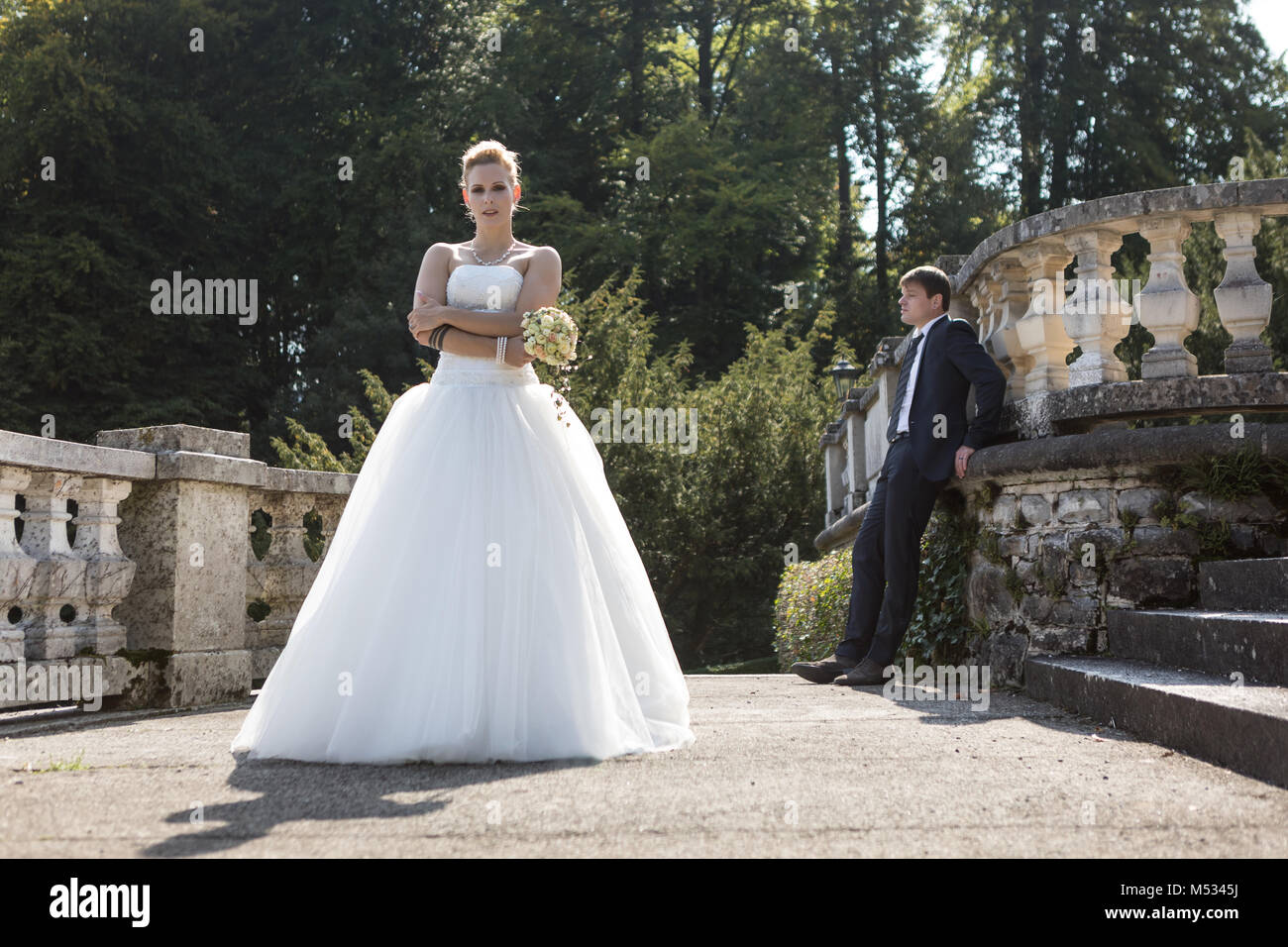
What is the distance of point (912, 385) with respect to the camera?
6.20 meters

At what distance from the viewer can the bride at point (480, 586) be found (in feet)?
12.4

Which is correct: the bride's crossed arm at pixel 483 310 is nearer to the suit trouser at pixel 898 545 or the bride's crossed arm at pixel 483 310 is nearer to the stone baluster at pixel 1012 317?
the suit trouser at pixel 898 545

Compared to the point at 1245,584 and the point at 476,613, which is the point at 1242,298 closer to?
the point at 1245,584

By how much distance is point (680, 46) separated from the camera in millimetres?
29969

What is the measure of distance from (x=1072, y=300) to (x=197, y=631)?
4.46 metres

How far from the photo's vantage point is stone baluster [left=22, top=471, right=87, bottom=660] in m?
5.21

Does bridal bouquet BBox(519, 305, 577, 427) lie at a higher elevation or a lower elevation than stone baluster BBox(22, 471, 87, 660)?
higher

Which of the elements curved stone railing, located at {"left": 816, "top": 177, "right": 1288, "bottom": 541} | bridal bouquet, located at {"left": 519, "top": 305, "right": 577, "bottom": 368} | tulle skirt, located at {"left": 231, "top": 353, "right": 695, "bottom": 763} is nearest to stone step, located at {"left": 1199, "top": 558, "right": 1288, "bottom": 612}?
curved stone railing, located at {"left": 816, "top": 177, "right": 1288, "bottom": 541}

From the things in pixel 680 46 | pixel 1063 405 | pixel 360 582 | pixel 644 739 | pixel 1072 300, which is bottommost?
pixel 644 739

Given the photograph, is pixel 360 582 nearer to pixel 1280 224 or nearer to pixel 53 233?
pixel 1280 224

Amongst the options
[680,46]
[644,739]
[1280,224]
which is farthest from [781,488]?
[680,46]

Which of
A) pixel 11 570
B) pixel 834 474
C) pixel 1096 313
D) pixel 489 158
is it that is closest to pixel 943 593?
pixel 1096 313

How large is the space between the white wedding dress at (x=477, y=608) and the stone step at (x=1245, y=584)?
85.8 inches

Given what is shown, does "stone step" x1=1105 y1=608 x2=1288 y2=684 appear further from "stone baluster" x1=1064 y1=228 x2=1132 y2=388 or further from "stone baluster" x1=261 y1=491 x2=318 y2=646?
"stone baluster" x1=261 y1=491 x2=318 y2=646
